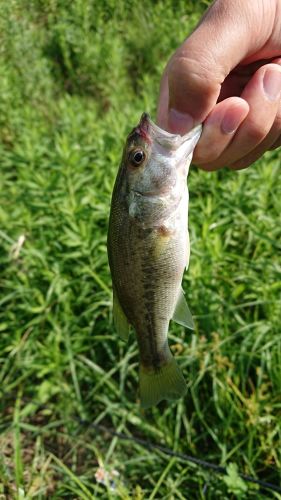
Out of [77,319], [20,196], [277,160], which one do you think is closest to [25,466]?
[77,319]

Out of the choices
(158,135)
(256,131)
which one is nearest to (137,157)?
(158,135)

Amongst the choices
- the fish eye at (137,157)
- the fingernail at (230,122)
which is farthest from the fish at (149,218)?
the fingernail at (230,122)

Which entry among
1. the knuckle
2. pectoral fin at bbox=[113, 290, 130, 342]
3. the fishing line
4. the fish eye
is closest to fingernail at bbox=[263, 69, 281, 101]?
the knuckle

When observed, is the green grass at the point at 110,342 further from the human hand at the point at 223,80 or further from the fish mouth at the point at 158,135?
the fish mouth at the point at 158,135

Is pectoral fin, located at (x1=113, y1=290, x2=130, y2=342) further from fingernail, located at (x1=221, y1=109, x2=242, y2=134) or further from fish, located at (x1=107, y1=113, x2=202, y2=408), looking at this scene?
fingernail, located at (x1=221, y1=109, x2=242, y2=134)

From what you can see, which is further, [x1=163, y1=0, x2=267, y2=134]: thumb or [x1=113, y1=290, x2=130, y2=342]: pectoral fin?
[x1=113, y1=290, x2=130, y2=342]: pectoral fin
